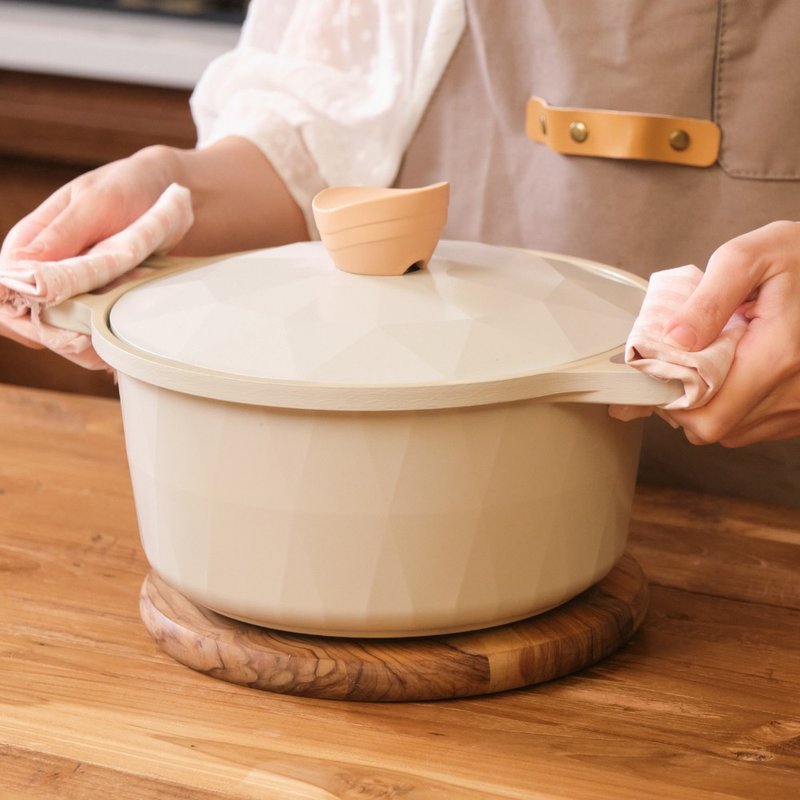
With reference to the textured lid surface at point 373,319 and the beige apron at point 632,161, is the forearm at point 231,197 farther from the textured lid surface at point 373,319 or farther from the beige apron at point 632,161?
the textured lid surface at point 373,319

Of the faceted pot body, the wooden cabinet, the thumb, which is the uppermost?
the thumb

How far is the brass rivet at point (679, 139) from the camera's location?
→ 90 centimetres

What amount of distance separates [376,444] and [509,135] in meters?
0.55

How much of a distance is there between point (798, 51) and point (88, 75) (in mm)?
1072

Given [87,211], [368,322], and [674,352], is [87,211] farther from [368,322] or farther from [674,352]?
[674,352]

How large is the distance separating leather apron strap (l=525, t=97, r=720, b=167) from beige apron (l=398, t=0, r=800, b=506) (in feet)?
0.04

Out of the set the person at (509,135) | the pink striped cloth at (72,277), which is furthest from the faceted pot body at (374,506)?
the person at (509,135)

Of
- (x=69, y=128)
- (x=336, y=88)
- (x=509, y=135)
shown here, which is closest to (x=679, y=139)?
(x=509, y=135)

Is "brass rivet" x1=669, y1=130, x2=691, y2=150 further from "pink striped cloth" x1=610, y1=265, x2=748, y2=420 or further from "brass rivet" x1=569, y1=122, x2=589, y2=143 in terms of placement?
"pink striped cloth" x1=610, y1=265, x2=748, y2=420

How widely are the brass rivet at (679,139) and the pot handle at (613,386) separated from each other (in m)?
0.41

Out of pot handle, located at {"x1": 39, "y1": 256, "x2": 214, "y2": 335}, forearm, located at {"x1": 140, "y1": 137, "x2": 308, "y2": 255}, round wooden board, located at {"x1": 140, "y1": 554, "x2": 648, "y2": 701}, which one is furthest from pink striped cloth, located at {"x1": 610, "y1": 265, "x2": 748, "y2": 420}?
forearm, located at {"x1": 140, "y1": 137, "x2": 308, "y2": 255}

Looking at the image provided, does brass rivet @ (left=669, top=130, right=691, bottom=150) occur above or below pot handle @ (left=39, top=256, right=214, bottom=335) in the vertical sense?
above

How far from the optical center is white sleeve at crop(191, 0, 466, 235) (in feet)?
3.29

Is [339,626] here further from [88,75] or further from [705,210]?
[88,75]
